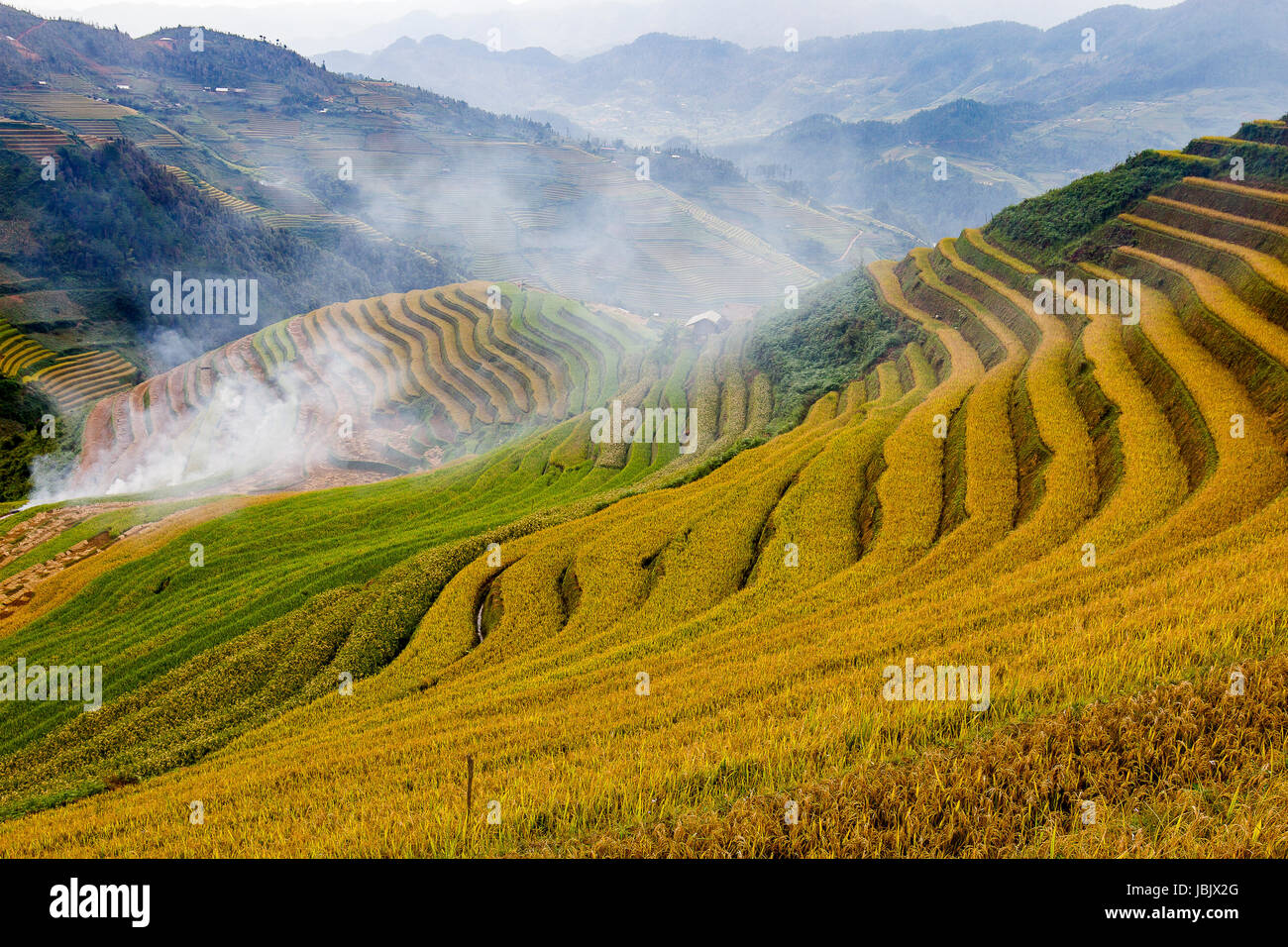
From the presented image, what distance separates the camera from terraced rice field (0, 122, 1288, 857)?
20.8 ft

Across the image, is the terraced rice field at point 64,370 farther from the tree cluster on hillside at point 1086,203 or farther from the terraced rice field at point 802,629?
the tree cluster on hillside at point 1086,203

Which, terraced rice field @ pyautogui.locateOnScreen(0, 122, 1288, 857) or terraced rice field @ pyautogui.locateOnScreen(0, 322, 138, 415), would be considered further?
terraced rice field @ pyautogui.locateOnScreen(0, 322, 138, 415)

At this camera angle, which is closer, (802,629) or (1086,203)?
(802,629)

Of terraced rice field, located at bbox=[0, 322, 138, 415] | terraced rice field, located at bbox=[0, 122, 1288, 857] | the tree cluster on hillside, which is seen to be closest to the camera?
terraced rice field, located at bbox=[0, 122, 1288, 857]

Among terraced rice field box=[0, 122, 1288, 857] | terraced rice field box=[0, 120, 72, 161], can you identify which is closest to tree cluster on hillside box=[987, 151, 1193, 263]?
terraced rice field box=[0, 122, 1288, 857]

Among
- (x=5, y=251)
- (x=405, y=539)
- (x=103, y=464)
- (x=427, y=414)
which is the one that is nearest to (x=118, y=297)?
(x=5, y=251)

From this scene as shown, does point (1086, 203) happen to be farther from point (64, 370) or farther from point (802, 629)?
point (64, 370)

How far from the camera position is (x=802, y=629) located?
47.8 feet

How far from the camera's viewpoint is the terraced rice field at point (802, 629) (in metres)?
6.33

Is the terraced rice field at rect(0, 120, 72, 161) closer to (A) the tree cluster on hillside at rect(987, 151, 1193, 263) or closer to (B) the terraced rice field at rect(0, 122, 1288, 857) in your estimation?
(B) the terraced rice field at rect(0, 122, 1288, 857)

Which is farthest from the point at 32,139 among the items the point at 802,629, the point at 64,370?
the point at 802,629

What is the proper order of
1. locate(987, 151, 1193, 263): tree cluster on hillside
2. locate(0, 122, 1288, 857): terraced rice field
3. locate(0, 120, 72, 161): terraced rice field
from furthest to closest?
locate(0, 120, 72, 161): terraced rice field < locate(987, 151, 1193, 263): tree cluster on hillside < locate(0, 122, 1288, 857): terraced rice field

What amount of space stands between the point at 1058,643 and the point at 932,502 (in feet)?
43.0

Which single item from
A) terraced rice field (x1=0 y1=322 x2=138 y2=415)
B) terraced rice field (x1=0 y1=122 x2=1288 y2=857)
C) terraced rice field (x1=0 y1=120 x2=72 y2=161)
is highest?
terraced rice field (x1=0 y1=120 x2=72 y2=161)
